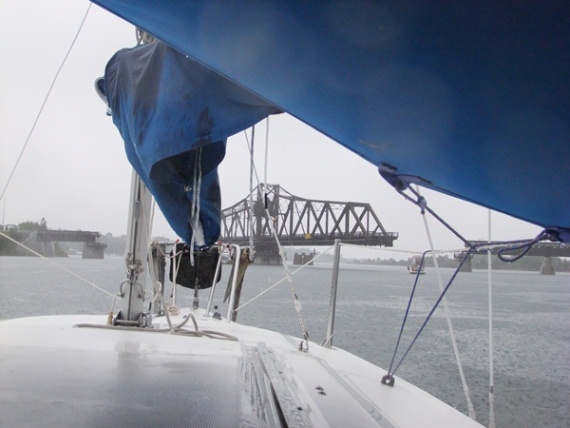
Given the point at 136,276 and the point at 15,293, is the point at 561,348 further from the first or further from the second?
the point at 15,293

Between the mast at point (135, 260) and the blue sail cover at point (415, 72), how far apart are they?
1661 millimetres

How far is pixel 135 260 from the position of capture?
304 cm

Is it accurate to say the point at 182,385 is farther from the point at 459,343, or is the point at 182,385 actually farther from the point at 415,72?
the point at 459,343

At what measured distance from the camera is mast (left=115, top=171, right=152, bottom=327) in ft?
9.95

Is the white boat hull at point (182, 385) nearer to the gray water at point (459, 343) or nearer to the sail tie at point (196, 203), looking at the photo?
the sail tie at point (196, 203)

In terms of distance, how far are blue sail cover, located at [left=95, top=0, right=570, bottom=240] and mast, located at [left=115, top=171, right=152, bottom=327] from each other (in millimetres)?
1661

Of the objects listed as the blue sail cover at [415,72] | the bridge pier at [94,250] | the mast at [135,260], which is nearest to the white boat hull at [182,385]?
the mast at [135,260]

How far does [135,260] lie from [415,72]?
2314mm

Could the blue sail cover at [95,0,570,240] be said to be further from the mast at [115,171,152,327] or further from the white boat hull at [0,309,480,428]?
the mast at [115,171,152,327]

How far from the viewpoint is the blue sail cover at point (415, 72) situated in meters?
1.11

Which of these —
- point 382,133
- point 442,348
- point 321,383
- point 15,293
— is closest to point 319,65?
point 382,133

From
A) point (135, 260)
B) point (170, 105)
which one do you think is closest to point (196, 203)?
point (135, 260)

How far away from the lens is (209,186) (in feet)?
9.44

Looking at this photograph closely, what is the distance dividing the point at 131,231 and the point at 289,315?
13.0 m
